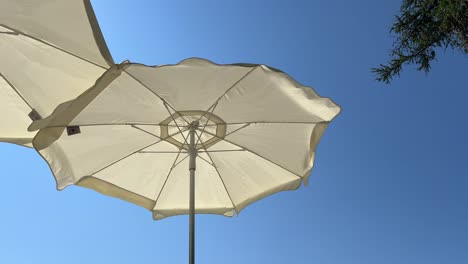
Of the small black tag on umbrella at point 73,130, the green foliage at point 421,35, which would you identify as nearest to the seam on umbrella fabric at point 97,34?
the small black tag on umbrella at point 73,130

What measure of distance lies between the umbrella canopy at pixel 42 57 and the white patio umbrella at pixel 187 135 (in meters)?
0.28

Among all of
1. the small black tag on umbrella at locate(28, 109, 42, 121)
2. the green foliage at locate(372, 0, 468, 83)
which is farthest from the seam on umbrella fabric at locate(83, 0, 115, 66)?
the green foliage at locate(372, 0, 468, 83)

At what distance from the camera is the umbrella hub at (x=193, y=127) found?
4.19m

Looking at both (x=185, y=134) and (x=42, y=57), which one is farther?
(x=185, y=134)

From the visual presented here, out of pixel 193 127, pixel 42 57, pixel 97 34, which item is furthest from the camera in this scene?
pixel 193 127

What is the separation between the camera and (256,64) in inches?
127

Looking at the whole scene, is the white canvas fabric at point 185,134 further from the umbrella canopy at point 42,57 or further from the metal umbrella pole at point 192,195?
the umbrella canopy at point 42,57

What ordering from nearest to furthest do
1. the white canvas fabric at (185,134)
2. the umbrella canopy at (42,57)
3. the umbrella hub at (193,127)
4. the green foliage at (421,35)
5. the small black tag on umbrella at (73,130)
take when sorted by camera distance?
the umbrella canopy at (42,57) < the white canvas fabric at (185,134) < the small black tag on umbrella at (73,130) < the umbrella hub at (193,127) < the green foliage at (421,35)

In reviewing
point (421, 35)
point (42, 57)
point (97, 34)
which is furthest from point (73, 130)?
point (421, 35)

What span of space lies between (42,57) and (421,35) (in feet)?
18.7

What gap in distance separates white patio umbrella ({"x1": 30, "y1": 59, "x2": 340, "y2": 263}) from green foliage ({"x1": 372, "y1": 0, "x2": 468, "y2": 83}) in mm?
3182

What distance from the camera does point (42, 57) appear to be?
11.3 ft

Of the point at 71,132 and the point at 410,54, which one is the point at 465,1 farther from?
the point at 71,132

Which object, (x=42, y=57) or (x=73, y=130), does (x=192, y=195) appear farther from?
(x=42, y=57)
